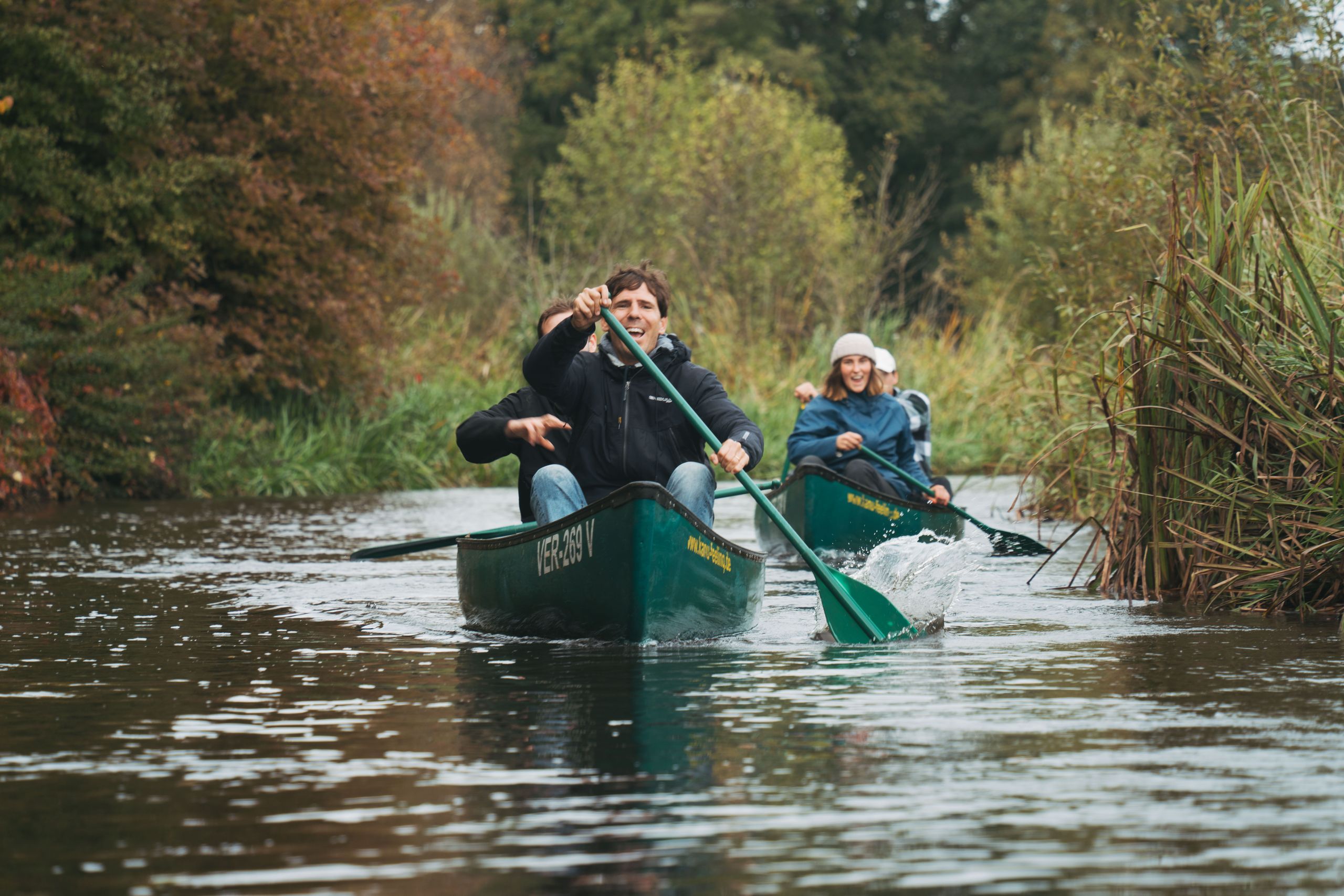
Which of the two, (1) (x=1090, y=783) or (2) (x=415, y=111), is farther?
(2) (x=415, y=111)

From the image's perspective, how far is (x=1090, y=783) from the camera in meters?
4.05

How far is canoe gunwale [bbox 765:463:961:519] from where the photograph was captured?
1088 cm

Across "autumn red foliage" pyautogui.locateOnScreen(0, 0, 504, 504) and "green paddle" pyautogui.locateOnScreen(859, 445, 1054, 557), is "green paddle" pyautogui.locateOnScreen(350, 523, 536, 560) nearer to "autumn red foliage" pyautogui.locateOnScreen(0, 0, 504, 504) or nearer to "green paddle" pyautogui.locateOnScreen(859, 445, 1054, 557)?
"green paddle" pyautogui.locateOnScreen(859, 445, 1054, 557)

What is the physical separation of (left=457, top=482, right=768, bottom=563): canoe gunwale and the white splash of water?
0.71m

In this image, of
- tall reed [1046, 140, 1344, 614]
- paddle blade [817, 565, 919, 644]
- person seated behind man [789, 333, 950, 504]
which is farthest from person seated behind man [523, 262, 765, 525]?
person seated behind man [789, 333, 950, 504]

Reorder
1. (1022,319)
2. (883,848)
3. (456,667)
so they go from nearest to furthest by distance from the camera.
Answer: (883,848), (456,667), (1022,319)

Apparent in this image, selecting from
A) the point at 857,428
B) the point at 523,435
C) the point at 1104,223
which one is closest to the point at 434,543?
the point at 523,435

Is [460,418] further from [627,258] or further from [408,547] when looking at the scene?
[408,547]

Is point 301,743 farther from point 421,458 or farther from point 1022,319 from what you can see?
point 1022,319

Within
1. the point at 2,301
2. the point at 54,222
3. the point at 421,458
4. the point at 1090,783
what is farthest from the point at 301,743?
the point at 421,458

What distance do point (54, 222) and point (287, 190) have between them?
2.34 meters

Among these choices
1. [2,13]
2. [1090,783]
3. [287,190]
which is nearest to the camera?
[1090,783]

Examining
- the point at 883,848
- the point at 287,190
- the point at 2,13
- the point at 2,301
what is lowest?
the point at 883,848

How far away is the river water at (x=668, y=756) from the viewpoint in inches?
133
